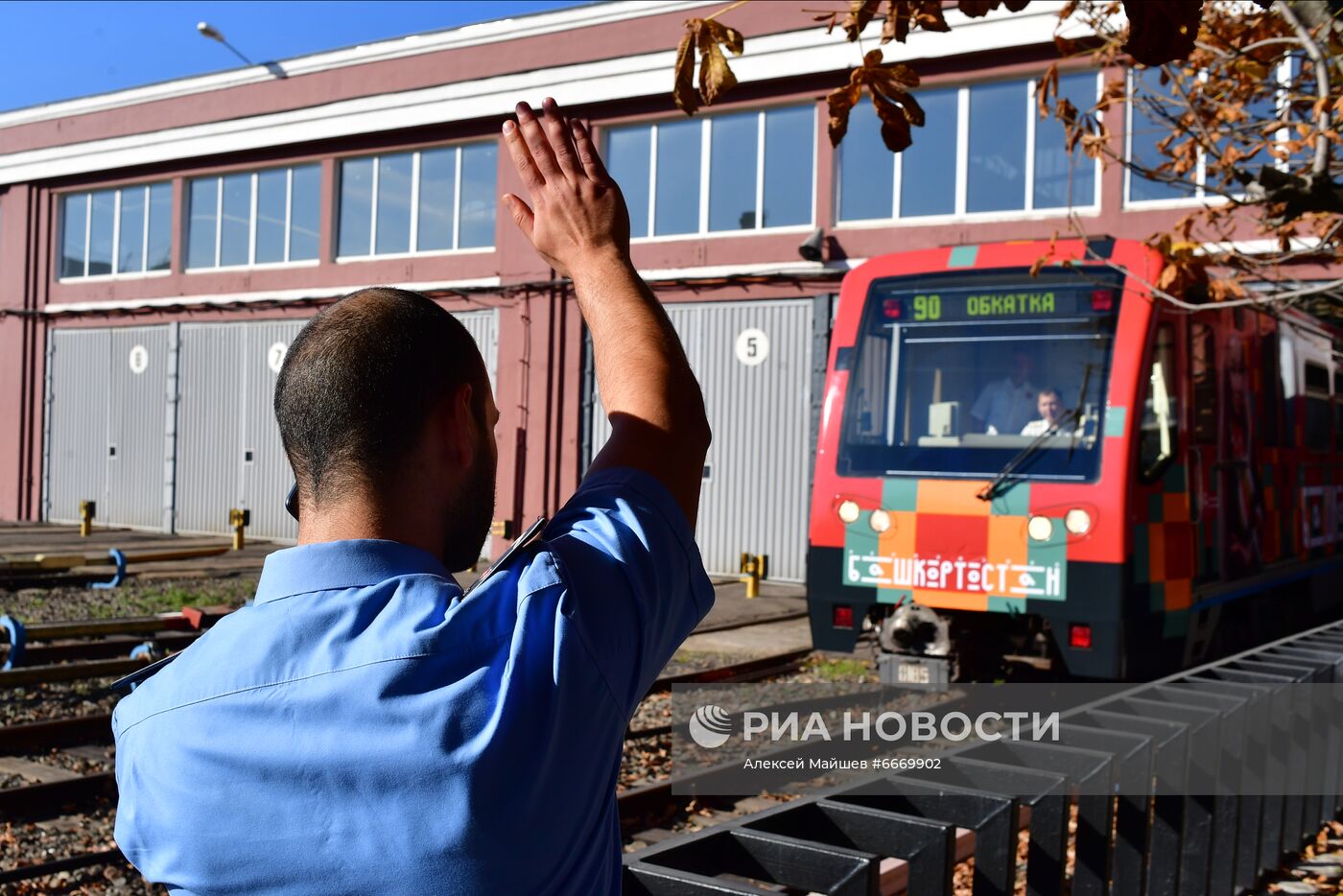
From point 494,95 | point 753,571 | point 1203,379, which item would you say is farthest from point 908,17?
point 494,95

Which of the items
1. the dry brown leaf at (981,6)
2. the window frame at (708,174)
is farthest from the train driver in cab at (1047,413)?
the window frame at (708,174)

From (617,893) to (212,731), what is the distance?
21.8 inches

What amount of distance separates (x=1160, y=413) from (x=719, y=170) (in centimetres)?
1190

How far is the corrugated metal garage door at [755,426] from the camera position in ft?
60.1

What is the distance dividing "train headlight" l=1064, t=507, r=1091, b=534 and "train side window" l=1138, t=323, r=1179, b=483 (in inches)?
18.3

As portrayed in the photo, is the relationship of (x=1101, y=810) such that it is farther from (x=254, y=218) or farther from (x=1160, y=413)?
(x=254, y=218)

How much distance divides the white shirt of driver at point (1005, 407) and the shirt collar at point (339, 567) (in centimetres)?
727

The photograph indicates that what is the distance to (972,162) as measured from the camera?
17219 mm

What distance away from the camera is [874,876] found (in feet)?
7.65

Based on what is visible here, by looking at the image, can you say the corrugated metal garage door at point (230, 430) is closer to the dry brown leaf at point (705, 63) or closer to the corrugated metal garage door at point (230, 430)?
the corrugated metal garage door at point (230, 430)

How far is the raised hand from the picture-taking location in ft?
5.42

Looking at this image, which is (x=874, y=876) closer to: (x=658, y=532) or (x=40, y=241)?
(x=658, y=532)

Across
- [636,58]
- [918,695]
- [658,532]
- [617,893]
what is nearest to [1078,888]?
[617,893]

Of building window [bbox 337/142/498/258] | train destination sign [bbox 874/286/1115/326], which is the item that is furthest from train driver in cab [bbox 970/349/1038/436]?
building window [bbox 337/142/498/258]
